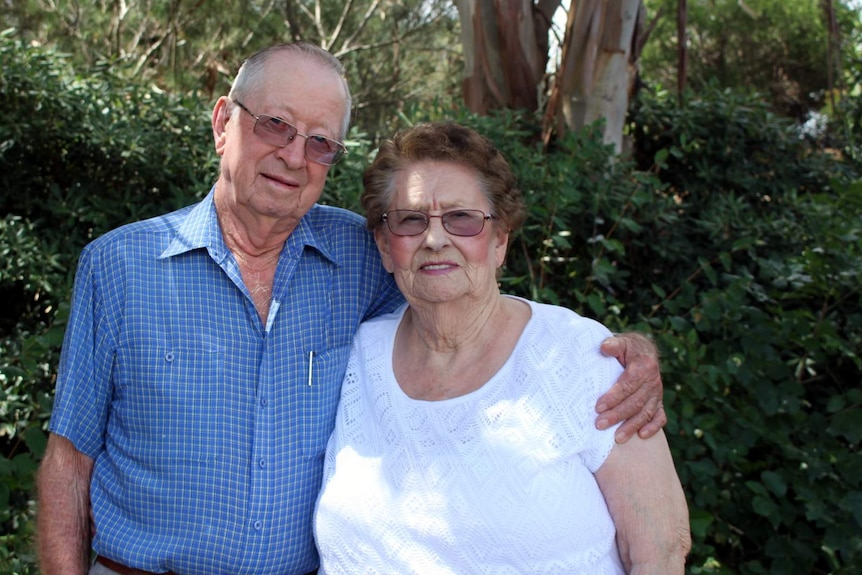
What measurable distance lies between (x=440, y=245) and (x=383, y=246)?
0.87 ft

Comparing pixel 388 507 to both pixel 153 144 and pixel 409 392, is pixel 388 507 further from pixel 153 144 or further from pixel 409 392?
pixel 153 144

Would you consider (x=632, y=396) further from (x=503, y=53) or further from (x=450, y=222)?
(x=503, y=53)

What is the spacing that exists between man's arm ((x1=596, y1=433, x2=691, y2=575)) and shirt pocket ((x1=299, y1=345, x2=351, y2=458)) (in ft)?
2.28

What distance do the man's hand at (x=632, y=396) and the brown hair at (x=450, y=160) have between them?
17.8 inches

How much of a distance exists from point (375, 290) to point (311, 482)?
610 mm

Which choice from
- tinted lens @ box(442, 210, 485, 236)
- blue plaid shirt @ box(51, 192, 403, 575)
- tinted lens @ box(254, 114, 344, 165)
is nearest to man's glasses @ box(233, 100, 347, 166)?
tinted lens @ box(254, 114, 344, 165)

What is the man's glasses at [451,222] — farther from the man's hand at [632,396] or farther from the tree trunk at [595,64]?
the tree trunk at [595,64]

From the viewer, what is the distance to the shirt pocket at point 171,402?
205cm

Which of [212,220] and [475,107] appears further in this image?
[475,107]

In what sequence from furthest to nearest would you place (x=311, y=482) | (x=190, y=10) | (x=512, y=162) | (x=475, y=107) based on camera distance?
(x=190, y=10)
(x=475, y=107)
(x=512, y=162)
(x=311, y=482)

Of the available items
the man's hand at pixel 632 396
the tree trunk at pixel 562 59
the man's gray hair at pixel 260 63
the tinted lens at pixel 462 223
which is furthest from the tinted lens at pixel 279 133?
the tree trunk at pixel 562 59

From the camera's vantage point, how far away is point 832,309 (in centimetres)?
359

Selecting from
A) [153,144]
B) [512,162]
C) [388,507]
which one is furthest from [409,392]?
[153,144]

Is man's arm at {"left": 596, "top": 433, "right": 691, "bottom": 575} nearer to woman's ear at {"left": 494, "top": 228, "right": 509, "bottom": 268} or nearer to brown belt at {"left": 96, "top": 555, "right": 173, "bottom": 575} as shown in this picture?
woman's ear at {"left": 494, "top": 228, "right": 509, "bottom": 268}
